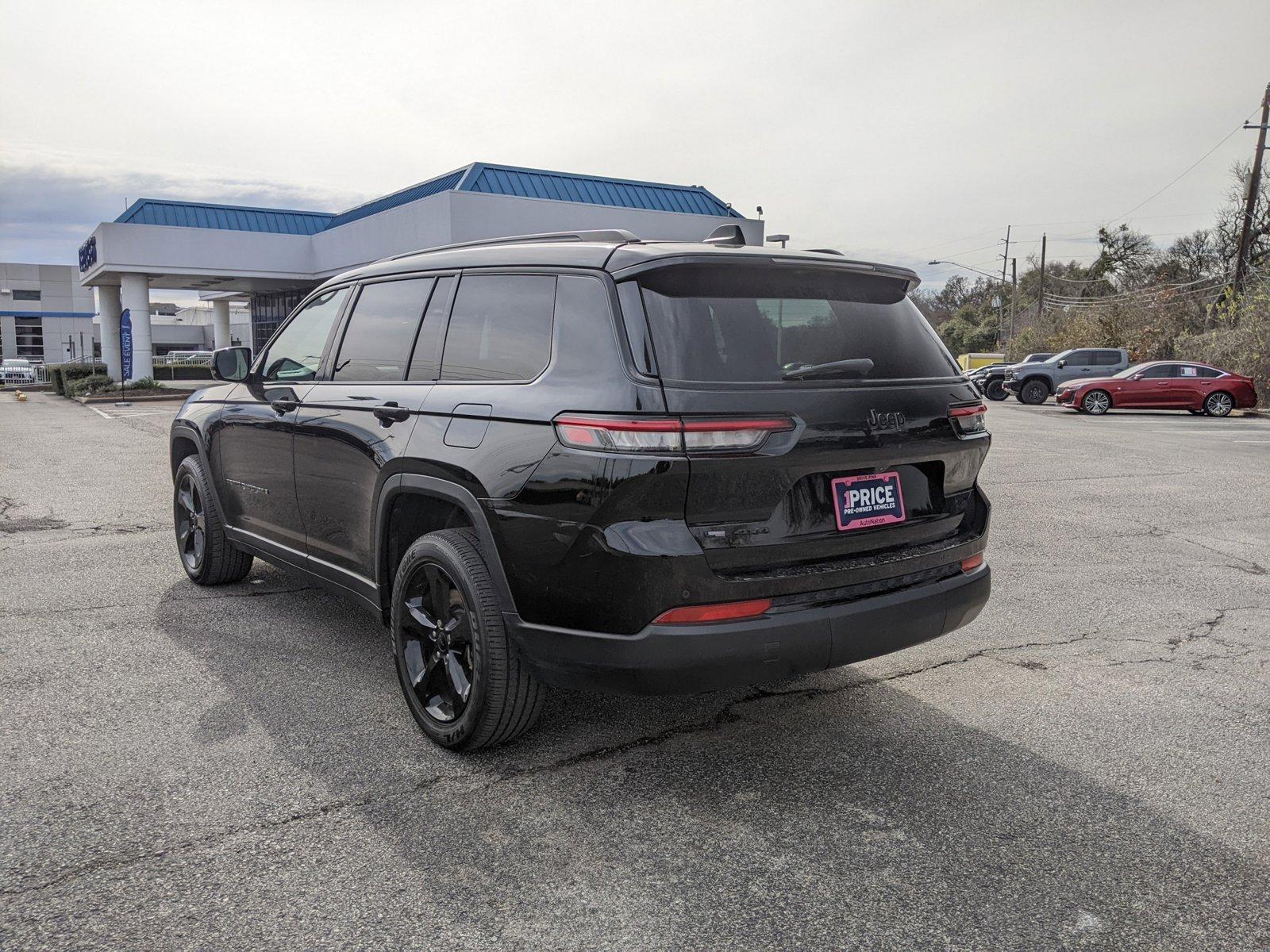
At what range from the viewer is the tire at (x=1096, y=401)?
2530 cm

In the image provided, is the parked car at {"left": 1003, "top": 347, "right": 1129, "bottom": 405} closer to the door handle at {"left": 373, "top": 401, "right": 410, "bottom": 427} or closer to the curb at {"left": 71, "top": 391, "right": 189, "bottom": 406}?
the curb at {"left": 71, "top": 391, "right": 189, "bottom": 406}

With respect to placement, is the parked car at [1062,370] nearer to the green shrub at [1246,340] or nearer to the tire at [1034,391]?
the tire at [1034,391]

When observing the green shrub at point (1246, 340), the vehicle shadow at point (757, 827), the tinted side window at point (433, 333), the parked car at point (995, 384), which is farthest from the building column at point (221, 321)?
the vehicle shadow at point (757, 827)

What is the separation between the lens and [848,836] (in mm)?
2957

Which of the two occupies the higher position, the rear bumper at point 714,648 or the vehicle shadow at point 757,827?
the rear bumper at point 714,648

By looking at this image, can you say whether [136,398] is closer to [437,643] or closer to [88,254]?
[88,254]

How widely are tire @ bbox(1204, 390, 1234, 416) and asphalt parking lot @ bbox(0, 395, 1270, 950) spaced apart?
2219 cm

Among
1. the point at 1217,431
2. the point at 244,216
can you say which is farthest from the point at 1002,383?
the point at 244,216

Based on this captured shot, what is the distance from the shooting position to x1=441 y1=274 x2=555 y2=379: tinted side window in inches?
133

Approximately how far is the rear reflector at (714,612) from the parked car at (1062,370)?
1181 inches

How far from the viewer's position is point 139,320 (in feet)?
123

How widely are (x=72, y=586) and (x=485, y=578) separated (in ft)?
12.9

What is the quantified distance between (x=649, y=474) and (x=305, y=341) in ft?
8.86

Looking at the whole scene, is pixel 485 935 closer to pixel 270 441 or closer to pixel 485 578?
pixel 485 578
